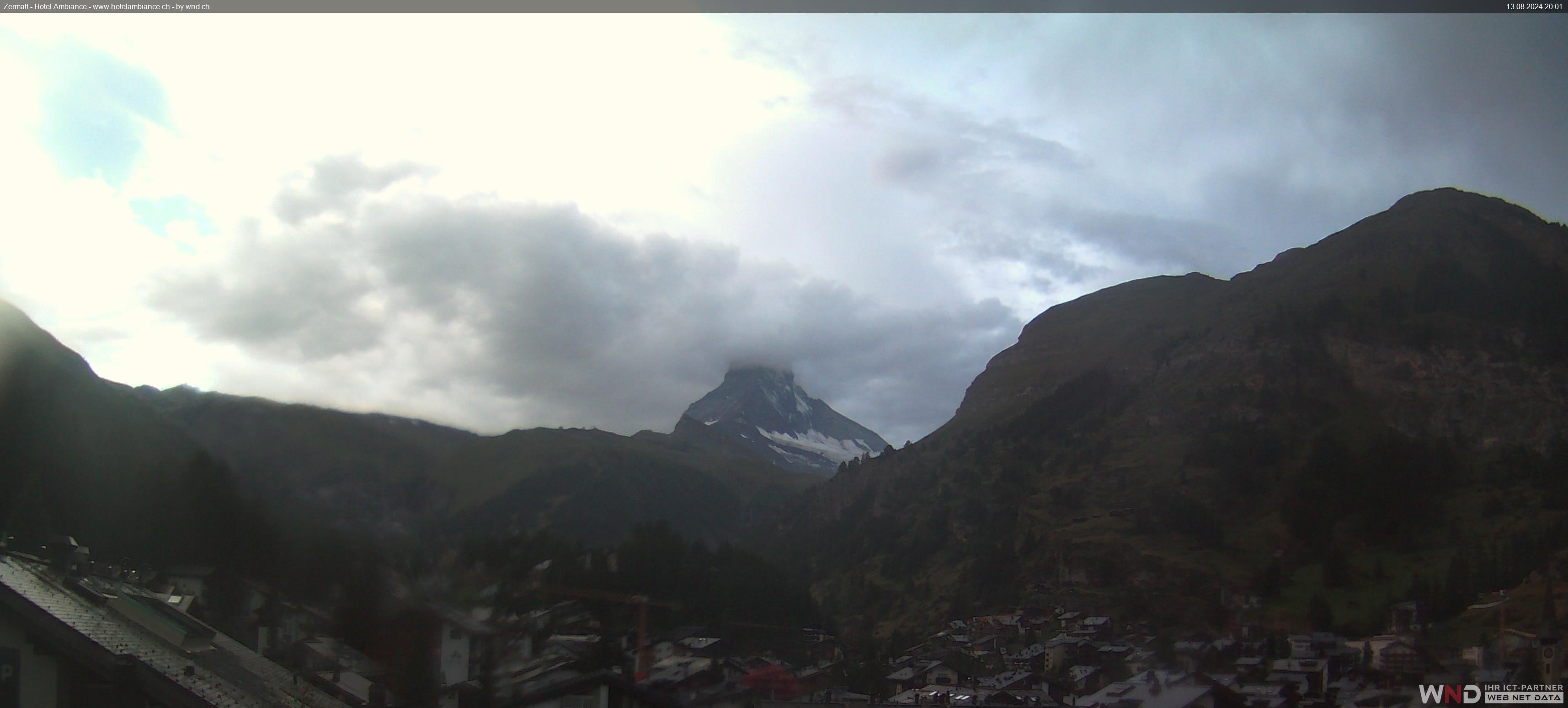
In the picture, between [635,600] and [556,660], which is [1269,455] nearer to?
[635,600]

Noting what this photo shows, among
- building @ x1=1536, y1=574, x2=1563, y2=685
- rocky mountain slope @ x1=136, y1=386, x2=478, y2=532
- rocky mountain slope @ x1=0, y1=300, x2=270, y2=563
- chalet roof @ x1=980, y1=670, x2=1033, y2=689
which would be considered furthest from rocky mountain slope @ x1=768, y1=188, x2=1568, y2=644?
rocky mountain slope @ x1=0, y1=300, x2=270, y2=563

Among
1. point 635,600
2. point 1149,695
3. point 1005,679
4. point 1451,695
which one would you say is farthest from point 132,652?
point 1005,679

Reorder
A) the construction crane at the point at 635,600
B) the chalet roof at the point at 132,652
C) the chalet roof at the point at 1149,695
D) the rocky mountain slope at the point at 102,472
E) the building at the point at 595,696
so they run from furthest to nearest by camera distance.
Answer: the chalet roof at the point at 1149,695 < the construction crane at the point at 635,600 < the rocky mountain slope at the point at 102,472 < the building at the point at 595,696 < the chalet roof at the point at 132,652

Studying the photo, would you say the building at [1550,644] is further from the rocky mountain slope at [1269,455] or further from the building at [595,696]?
the building at [595,696]

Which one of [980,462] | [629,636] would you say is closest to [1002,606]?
[980,462]

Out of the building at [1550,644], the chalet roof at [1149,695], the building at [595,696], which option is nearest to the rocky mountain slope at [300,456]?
the building at [595,696]

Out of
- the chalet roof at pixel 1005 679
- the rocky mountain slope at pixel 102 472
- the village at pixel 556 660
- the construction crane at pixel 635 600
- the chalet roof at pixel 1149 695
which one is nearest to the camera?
the village at pixel 556 660
